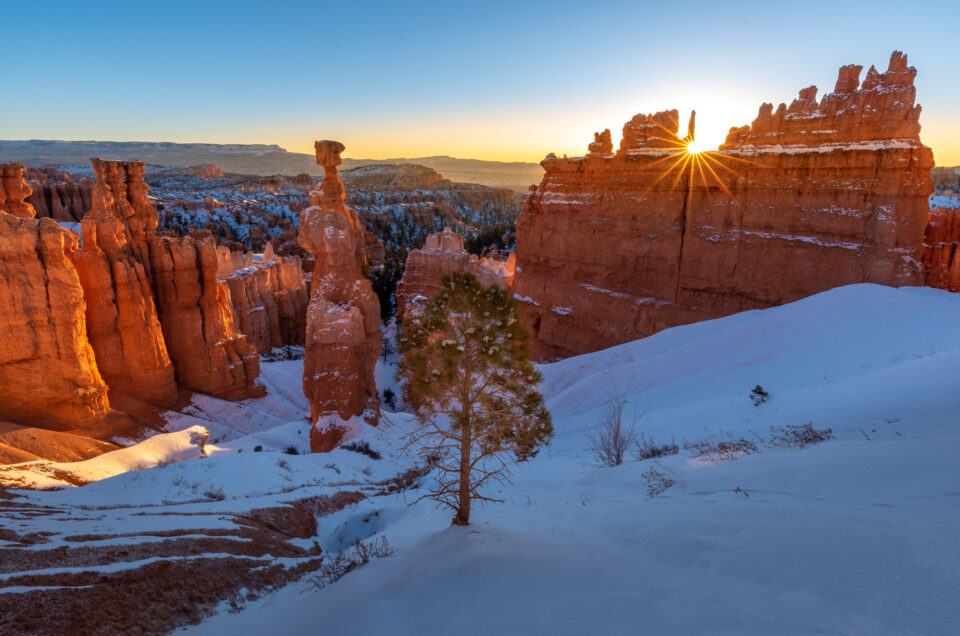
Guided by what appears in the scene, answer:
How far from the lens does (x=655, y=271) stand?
72.7 feet

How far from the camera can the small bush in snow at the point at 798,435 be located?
7.00 meters

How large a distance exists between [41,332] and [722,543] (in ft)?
54.9

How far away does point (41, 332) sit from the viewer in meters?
13.1

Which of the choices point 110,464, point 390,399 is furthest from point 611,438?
point 390,399

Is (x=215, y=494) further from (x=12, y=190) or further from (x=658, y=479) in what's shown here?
(x=12, y=190)

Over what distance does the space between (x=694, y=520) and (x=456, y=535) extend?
2.91 metres

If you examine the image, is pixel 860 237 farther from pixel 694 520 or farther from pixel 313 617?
pixel 313 617

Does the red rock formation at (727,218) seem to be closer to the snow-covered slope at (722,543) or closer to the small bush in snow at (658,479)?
the snow-covered slope at (722,543)

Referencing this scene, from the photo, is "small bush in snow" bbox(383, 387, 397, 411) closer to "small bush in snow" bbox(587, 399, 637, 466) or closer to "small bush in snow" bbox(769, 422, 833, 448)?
"small bush in snow" bbox(587, 399, 637, 466)

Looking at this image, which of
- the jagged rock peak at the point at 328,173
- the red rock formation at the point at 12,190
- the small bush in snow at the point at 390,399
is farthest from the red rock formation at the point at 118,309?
the small bush in snow at the point at 390,399

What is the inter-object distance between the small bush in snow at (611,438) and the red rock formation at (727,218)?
9.14 metres

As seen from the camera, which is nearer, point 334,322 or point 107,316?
point 107,316

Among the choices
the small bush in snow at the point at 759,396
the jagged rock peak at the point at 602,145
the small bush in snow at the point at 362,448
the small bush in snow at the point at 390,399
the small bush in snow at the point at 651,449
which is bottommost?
the small bush in snow at the point at 390,399

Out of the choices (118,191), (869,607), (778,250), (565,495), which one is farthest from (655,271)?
(118,191)
